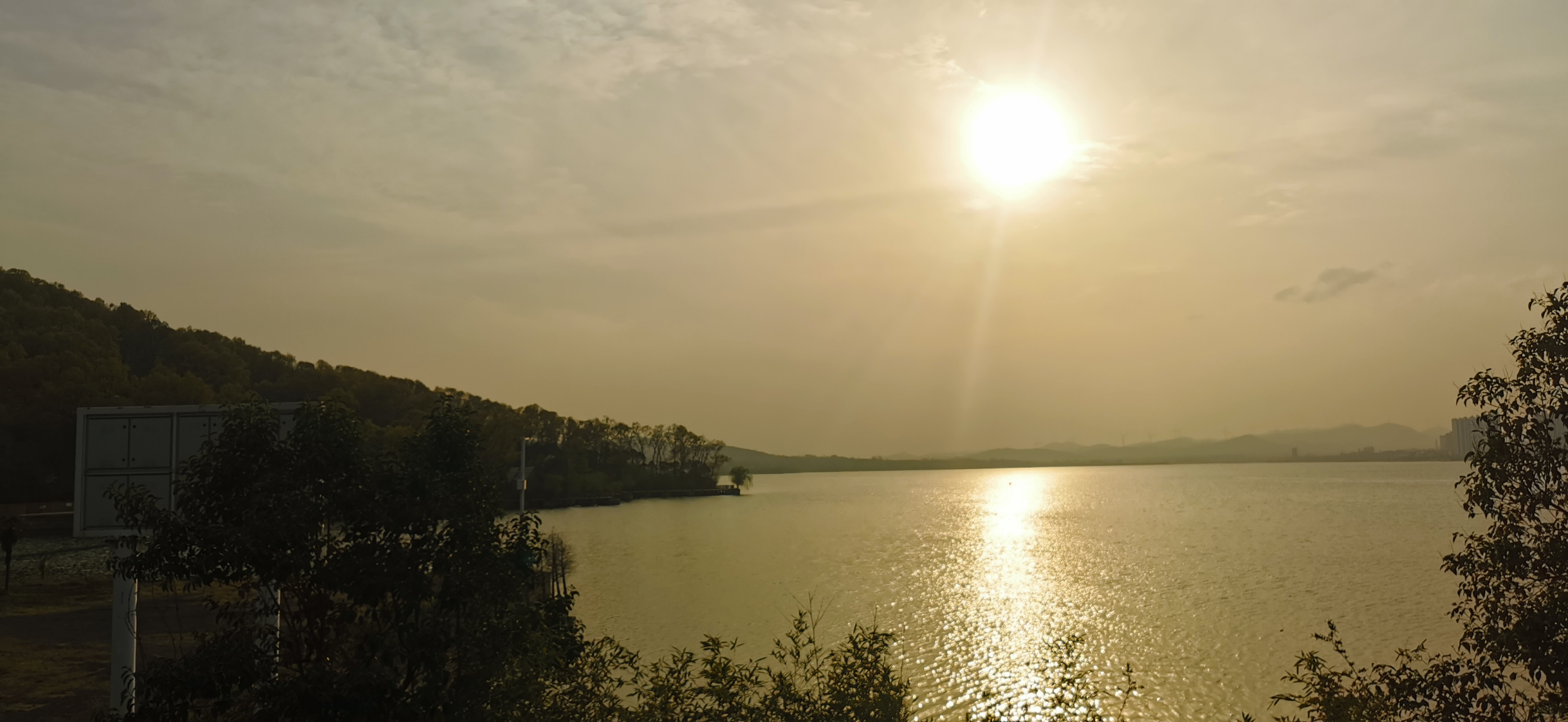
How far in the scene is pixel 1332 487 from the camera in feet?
574

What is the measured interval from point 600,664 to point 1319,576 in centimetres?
5674

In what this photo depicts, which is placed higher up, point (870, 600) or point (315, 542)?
point (315, 542)

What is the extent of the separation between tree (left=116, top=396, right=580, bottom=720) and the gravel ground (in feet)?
113

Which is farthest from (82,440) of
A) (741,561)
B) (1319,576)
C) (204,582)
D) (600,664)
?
(1319,576)

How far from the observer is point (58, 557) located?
4459cm

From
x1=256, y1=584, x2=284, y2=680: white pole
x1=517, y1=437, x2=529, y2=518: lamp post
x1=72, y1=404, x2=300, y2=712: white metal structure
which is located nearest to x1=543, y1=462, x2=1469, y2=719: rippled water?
x1=517, y1=437, x2=529, y2=518: lamp post

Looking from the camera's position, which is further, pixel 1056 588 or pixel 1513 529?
pixel 1056 588

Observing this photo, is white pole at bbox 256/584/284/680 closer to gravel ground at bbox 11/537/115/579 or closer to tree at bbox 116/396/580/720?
tree at bbox 116/396/580/720

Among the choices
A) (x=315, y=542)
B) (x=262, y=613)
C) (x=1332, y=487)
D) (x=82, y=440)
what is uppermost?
(x=82, y=440)

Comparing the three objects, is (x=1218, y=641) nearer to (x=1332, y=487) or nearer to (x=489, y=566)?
(x=489, y=566)

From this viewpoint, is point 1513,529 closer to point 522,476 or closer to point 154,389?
point 522,476

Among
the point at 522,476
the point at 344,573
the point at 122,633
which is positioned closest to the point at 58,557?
the point at 522,476

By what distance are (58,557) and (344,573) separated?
49.3 m

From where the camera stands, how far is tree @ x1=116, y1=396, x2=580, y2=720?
7918 millimetres
